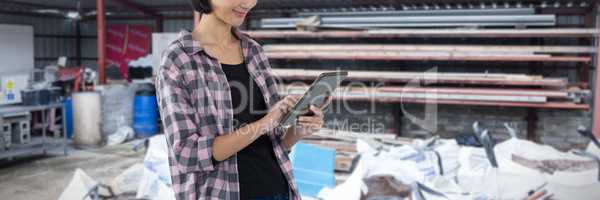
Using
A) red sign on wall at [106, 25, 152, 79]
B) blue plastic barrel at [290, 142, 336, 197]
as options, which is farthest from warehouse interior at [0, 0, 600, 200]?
red sign on wall at [106, 25, 152, 79]

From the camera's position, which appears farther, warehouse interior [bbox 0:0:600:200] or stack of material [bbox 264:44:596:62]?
stack of material [bbox 264:44:596:62]

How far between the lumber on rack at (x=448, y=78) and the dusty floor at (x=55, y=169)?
2148 millimetres

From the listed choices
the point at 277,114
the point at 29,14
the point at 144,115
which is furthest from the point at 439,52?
the point at 29,14

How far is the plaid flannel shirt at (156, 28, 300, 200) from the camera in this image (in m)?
1.07

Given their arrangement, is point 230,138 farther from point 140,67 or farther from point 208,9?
point 140,67

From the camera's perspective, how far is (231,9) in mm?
1190

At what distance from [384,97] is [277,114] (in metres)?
5.40

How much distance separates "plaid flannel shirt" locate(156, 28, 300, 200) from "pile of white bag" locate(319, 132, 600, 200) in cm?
172

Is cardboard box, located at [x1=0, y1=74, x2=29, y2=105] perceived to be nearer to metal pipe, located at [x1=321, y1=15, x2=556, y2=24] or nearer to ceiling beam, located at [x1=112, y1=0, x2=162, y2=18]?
ceiling beam, located at [x1=112, y1=0, x2=162, y2=18]

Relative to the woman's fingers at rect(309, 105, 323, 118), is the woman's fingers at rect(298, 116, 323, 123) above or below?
below

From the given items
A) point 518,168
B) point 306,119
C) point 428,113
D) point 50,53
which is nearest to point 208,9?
point 306,119

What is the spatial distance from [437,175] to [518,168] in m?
0.54

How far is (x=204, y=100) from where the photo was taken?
112 cm

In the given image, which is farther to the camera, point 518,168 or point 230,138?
point 518,168
